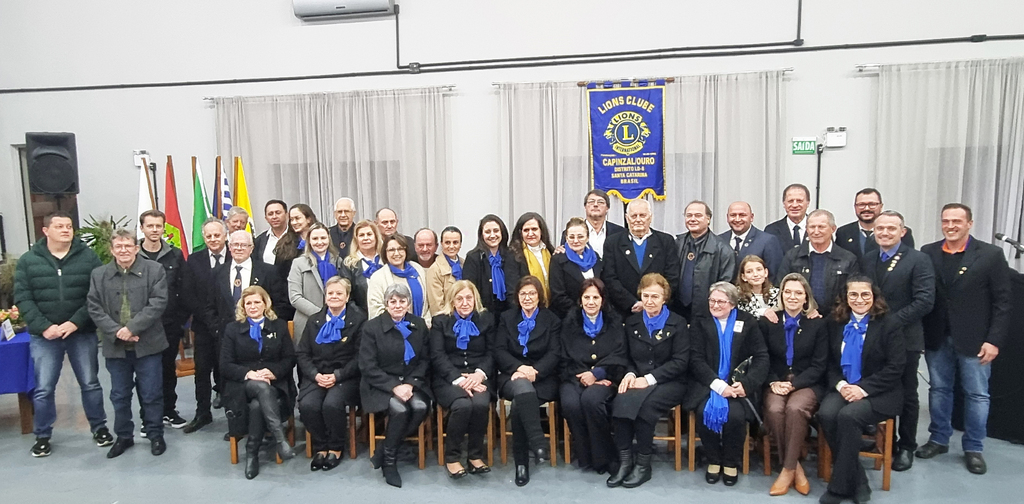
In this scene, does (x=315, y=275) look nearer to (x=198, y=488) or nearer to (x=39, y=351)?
(x=198, y=488)

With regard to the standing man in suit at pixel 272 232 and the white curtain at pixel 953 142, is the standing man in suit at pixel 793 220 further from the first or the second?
the standing man in suit at pixel 272 232

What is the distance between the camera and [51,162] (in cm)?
591

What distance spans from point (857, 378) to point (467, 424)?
2011 mm

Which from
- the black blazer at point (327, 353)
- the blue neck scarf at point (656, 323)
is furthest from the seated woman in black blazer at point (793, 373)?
the black blazer at point (327, 353)

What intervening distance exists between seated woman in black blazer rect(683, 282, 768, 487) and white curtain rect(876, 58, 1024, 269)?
11.2 feet

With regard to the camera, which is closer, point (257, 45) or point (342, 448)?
point (342, 448)

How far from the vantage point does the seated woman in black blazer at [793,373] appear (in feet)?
9.87

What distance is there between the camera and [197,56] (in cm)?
675

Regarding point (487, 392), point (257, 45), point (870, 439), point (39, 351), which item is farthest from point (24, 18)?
point (870, 439)

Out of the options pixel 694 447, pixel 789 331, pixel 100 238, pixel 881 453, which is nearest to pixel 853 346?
pixel 789 331

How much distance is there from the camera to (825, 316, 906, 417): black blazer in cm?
298

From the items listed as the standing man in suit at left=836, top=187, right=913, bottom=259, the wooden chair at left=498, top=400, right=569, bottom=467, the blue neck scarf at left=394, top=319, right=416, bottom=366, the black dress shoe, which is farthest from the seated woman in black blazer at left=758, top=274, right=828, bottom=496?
the black dress shoe

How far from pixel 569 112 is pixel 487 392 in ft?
11.5

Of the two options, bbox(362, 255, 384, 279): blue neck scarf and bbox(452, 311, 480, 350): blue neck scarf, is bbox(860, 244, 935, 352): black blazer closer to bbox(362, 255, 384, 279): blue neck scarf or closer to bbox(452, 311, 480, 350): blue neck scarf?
bbox(452, 311, 480, 350): blue neck scarf
